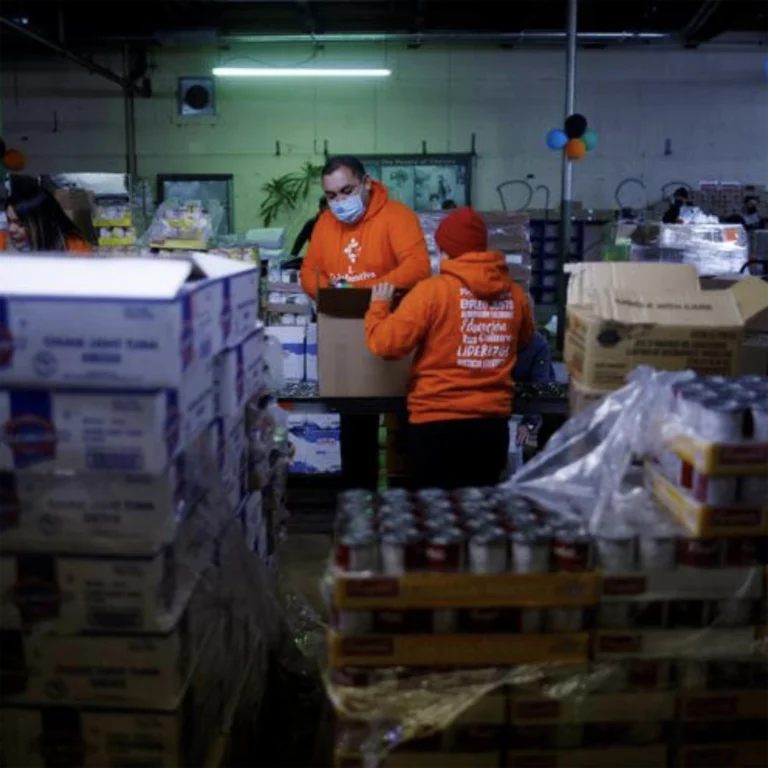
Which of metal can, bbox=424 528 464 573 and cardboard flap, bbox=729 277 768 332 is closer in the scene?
metal can, bbox=424 528 464 573

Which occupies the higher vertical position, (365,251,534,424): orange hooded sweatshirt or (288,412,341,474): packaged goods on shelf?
(365,251,534,424): orange hooded sweatshirt

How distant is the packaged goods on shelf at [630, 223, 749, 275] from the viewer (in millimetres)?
7008

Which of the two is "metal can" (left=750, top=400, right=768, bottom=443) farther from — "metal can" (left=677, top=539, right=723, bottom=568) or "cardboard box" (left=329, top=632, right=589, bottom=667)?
"cardboard box" (left=329, top=632, right=589, bottom=667)

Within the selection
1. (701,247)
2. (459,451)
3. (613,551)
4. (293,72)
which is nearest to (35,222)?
(459,451)

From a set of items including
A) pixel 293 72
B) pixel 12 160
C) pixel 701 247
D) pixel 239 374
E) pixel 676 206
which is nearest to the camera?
pixel 239 374

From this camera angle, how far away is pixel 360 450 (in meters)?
4.09

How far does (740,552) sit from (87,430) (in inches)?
54.5

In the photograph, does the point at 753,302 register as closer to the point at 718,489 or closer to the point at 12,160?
the point at 718,489

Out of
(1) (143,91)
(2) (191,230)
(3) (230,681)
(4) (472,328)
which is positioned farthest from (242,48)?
(3) (230,681)

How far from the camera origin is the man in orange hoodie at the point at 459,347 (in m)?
3.05

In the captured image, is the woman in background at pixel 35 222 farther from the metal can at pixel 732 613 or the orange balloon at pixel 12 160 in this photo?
the orange balloon at pixel 12 160

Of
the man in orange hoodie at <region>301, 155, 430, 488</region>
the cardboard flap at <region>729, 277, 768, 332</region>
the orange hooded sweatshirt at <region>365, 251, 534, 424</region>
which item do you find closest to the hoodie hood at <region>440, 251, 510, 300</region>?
the orange hooded sweatshirt at <region>365, 251, 534, 424</region>

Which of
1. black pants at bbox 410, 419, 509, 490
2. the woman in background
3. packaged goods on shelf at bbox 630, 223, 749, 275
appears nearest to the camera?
black pants at bbox 410, 419, 509, 490

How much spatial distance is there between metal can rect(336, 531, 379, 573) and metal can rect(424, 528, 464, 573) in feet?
0.35
